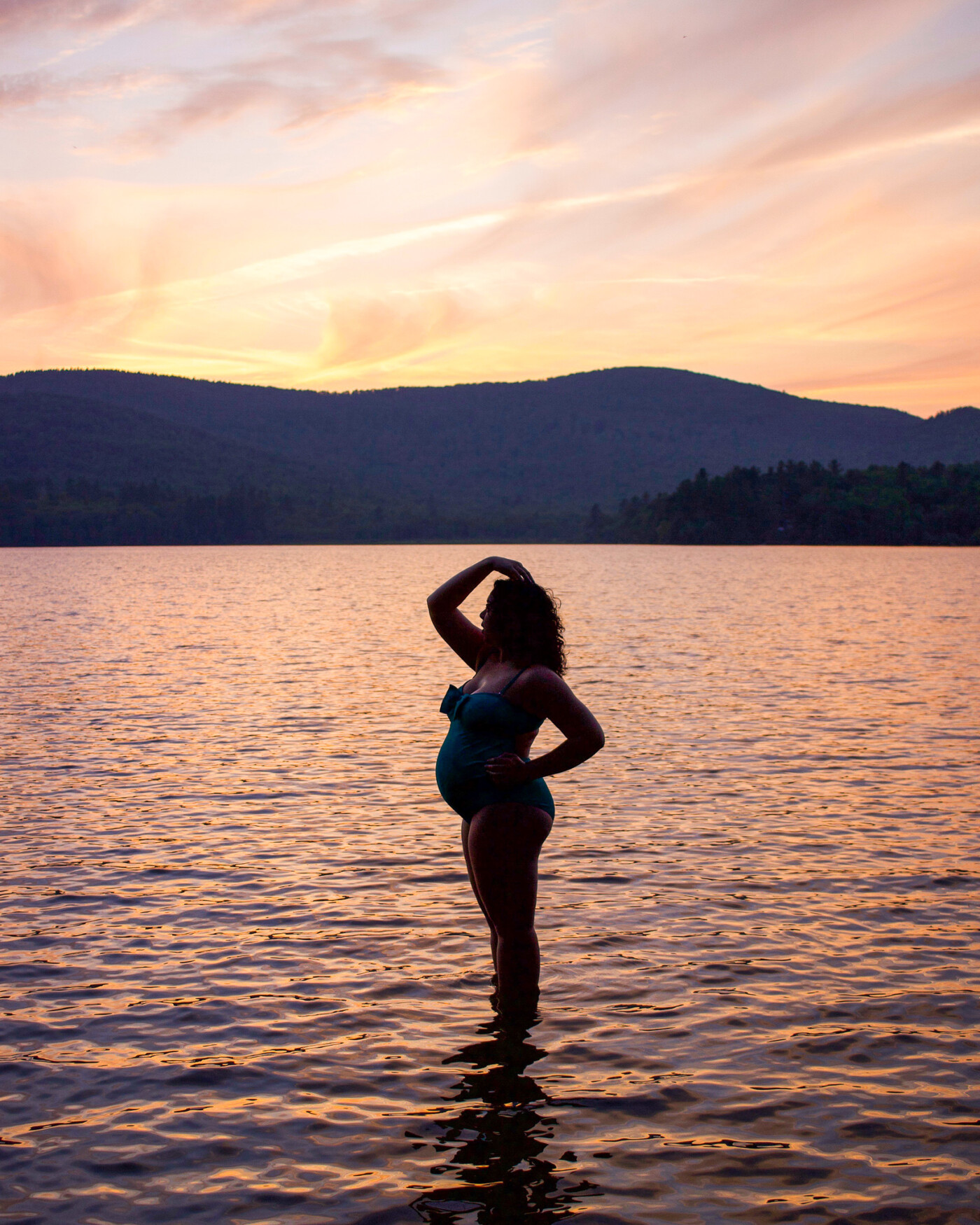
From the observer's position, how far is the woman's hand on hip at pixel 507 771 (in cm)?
605

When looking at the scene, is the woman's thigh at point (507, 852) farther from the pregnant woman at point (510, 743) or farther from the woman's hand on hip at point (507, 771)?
the woman's hand on hip at point (507, 771)

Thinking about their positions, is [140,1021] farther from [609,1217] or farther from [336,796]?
[336,796]

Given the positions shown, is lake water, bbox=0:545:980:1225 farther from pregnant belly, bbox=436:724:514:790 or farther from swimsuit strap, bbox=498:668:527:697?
swimsuit strap, bbox=498:668:527:697

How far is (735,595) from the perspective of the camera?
70.4m

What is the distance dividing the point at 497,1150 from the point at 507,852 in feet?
4.89

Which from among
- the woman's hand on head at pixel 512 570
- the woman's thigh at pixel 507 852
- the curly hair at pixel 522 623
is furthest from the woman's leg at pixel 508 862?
the woman's hand on head at pixel 512 570

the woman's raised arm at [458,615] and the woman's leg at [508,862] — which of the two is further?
the woman's raised arm at [458,615]

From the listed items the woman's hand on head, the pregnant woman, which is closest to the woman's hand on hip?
the pregnant woman

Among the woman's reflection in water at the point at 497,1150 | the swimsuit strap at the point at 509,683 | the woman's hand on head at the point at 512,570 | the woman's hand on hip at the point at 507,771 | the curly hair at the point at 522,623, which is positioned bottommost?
the woman's reflection in water at the point at 497,1150

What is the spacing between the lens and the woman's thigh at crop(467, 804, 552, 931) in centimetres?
627

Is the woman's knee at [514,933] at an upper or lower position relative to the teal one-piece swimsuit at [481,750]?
lower

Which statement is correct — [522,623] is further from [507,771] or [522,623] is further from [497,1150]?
[497,1150]

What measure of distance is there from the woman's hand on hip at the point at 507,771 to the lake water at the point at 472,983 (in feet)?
5.83

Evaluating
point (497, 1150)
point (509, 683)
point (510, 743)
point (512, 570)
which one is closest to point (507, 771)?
point (510, 743)
